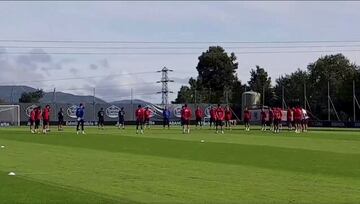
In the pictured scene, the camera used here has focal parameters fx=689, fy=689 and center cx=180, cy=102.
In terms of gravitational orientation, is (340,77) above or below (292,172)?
above

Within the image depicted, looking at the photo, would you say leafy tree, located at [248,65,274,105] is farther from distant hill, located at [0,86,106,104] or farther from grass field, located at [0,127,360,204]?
grass field, located at [0,127,360,204]

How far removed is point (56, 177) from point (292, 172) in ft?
19.5

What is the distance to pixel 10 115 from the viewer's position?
7512 cm

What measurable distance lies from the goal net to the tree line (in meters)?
25.5

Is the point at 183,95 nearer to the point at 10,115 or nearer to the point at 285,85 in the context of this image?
the point at 285,85

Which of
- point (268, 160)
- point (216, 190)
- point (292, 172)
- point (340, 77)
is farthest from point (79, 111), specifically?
point (340, 77)

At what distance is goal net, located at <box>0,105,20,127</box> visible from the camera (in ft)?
244

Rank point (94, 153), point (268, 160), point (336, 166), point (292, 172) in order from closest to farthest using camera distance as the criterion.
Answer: point (292, 172)
point (336, 166)
point (268, 160)
point (94, 153)

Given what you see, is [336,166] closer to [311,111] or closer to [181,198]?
[181,198]

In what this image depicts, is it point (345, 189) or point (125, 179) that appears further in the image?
point (125, 179)

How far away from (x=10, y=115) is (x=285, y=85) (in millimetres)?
39291

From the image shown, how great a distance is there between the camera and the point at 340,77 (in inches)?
4006

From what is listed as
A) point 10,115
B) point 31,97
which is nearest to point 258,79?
point 31,97

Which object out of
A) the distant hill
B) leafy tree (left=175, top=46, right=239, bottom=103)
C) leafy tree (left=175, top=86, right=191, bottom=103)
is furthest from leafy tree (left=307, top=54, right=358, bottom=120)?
the distant hill
